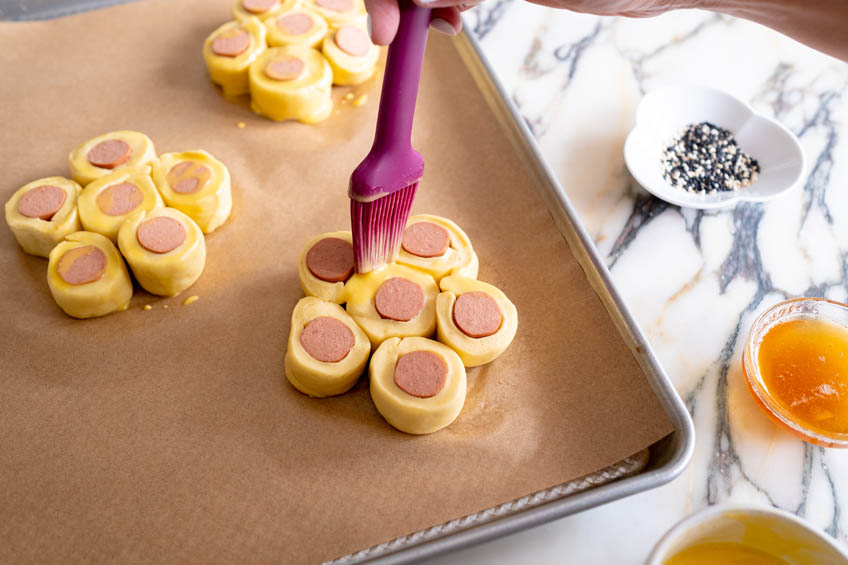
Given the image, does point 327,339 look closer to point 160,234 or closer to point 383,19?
point 160,234

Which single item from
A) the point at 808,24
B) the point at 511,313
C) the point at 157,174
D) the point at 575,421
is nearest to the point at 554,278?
the point at 511,313

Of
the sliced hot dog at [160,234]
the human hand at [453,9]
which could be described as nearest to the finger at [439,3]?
the human hand at [453,9]

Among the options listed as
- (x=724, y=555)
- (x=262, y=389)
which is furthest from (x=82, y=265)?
(x=724, y=555)

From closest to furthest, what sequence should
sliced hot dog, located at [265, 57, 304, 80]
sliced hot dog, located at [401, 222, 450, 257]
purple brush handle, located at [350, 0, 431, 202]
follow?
1. purple brush handle, located at [350, 0, 431, 202]
2. sliced hot dog, located at [401, 222, 450, 257]
3. sliced hot dog, located at [265, 57, 304, 80]

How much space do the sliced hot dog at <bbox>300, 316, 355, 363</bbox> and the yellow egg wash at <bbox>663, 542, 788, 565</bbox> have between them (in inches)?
25.0

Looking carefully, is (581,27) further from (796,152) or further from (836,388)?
(836,388)

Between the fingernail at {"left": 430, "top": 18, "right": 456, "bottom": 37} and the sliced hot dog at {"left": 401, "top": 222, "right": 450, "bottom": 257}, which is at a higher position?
the fingernail at {"left": 430, "top": 18, "right": 456, "bottom": 37}

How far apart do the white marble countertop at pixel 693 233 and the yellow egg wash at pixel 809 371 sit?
65 millimetres

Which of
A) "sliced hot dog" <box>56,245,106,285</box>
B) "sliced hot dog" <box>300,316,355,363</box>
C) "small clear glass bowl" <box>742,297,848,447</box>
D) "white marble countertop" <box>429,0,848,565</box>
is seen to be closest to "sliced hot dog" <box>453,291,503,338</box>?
"sliced hot dog" <box>300,316,355,363</box>

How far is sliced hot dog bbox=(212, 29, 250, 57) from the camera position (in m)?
1.78

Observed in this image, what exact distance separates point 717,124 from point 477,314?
0.81m

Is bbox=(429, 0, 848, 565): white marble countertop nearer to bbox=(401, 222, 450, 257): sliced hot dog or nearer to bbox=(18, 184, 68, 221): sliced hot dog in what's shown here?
bbox=(401, 222, 450, 257): sliced hot dog

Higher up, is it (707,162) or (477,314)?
(707,162)

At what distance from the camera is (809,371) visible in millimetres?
1318
